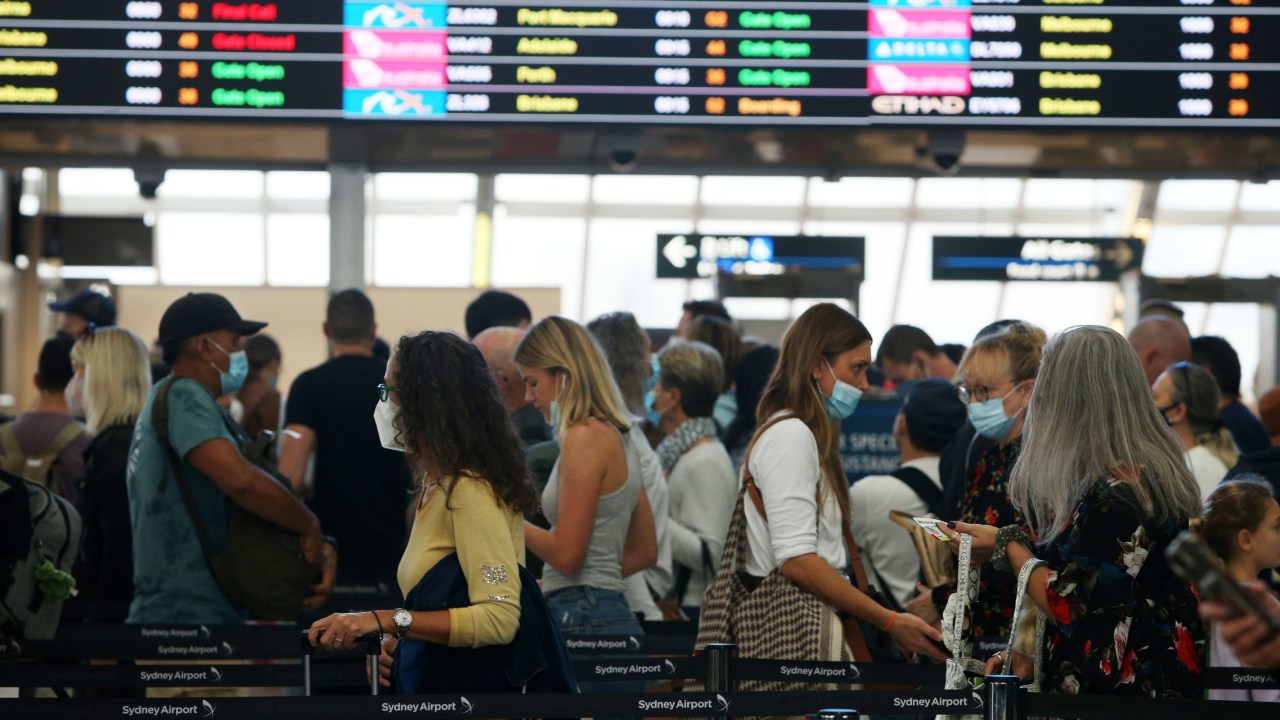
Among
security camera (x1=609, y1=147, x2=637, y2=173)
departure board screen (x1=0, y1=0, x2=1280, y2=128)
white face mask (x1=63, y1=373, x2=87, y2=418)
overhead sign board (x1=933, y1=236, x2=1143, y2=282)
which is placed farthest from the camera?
overhead sign board (x1=933, y1=236, x2=1143, y2=282)

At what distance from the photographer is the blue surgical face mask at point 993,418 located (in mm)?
3566

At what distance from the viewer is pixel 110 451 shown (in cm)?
459

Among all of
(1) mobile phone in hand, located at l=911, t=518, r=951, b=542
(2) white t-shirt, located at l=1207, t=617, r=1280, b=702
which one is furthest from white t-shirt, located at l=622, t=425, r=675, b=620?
(2) white t-shirt, located at l=1207, t=617, r=1280, b=702

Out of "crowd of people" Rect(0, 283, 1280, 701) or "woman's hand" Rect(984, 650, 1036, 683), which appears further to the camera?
"woman's hand" Rect(984, 650, 1036, 683)

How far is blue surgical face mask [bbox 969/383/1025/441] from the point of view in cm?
357

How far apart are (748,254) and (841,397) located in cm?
490

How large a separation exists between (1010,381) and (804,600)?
0.80 m

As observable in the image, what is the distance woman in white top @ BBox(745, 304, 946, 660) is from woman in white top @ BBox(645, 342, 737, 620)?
109cm

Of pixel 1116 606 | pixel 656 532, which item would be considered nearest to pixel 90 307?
pixel 656 532

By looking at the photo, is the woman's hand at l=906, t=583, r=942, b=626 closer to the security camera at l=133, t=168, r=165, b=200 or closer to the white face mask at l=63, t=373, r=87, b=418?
the white face mask at l=63, t=373, r=87, b=418

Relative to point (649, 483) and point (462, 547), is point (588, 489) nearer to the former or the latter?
point (649, 483)

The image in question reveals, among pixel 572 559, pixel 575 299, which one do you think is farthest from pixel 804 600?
pixel 575 299

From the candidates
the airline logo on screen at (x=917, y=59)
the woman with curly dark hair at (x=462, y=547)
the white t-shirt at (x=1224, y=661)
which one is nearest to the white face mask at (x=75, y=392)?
the woman with curly dark hair at (x=462, y=547)

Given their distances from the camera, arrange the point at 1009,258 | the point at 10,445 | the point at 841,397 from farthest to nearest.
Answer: the point at 1009,258
the point at 10,445
the point at 841,397
